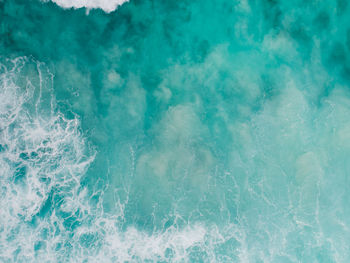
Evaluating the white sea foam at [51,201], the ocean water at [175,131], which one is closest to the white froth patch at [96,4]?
the ocean water at [175,131]

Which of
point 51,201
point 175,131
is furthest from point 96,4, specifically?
point 51,201

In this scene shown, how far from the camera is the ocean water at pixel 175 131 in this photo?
11.8 m

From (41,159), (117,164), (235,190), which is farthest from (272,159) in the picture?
(41,159)

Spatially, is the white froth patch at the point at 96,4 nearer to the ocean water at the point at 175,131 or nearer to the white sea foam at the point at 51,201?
the ocean water at the point at 175,131

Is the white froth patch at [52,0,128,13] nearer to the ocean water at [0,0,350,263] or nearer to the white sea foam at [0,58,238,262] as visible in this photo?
the ocean water at [0,0,350,263]

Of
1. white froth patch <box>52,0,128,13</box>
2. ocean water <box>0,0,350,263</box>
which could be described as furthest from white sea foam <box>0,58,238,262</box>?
white froth patch <box>52,0,128,13</box>

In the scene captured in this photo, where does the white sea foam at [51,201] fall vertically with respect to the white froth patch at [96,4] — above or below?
below

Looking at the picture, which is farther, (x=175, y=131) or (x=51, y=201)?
(x=51, y=201)

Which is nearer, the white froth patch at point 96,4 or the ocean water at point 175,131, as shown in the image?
the ocean water at point 175,131

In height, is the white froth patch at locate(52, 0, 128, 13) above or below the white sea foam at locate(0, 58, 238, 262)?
above

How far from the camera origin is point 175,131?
11977 mm

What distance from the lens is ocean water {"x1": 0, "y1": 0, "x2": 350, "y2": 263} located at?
11.8 m

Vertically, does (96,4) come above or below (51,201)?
above

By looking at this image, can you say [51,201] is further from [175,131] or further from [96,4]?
[96,4]
